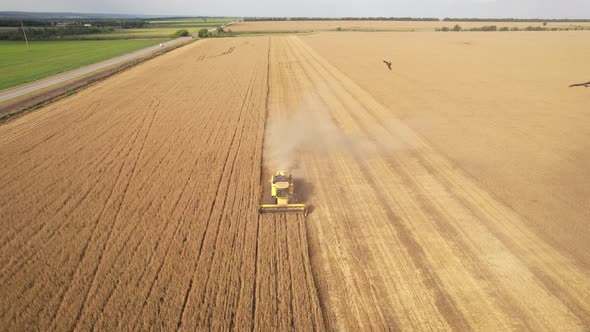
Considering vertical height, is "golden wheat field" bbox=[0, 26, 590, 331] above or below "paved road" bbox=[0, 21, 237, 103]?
below

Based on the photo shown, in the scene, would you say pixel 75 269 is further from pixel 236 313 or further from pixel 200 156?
pixel 200 156

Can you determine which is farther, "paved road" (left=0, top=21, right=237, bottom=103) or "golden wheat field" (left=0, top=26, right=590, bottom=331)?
"paved road" (left=0, top=21, right=237, bottom=103)

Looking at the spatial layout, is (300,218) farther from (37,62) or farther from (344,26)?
(344,26)

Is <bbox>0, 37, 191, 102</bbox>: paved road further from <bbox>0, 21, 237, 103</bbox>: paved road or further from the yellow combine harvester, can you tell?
the yellow combine harvester

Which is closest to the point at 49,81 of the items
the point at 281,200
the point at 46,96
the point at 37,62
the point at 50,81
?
the point at 50,81

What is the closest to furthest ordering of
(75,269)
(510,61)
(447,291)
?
1. (447,291)
2. (75,269)
3. (510,61)

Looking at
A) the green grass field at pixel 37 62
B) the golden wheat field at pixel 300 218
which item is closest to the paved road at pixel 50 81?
the green grass field at pixel 37 62

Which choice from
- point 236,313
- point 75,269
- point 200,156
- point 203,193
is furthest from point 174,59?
point 236,313

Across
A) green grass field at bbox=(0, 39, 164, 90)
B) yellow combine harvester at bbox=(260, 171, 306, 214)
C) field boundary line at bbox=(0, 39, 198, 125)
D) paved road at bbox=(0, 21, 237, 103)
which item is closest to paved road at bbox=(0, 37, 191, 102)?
paved road at bbox=(0, 21, 237, 103)
